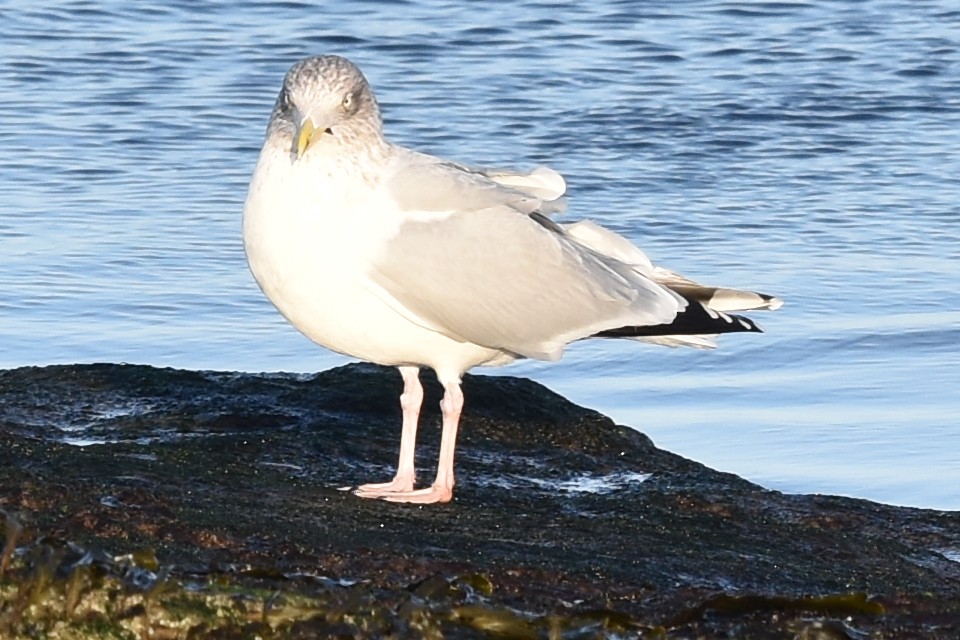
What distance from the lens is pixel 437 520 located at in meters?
5.40

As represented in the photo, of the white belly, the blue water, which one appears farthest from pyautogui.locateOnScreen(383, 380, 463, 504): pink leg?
the blue water

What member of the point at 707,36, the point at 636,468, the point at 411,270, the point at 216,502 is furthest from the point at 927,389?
the point at 707,36

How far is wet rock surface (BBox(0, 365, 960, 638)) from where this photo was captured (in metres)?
4.06

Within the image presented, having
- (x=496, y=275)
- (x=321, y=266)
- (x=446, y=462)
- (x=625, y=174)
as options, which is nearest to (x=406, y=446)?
(x=446, y=462)

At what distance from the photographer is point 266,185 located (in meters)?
5.91

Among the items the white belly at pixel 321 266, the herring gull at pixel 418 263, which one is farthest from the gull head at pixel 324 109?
the white belly at pixel 321 266

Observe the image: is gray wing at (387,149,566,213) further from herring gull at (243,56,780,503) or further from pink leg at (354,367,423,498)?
pink leg at (354,367,423,498)

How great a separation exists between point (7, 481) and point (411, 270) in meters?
1.57

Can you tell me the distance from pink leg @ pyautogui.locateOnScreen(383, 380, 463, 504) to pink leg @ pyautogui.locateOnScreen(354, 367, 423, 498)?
0.05m

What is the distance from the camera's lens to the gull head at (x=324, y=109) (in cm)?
596

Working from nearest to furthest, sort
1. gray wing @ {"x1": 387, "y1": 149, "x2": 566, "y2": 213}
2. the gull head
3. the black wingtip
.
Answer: the gull head
gray wing @ {"x1": 387, "y1": 149, "x2": 566, "y2": 213}
the black wingtip

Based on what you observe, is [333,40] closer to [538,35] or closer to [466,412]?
[538,35]

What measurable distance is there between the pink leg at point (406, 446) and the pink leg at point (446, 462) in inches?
2.2

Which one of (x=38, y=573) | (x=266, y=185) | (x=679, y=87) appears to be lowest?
(x=38, y=573)
